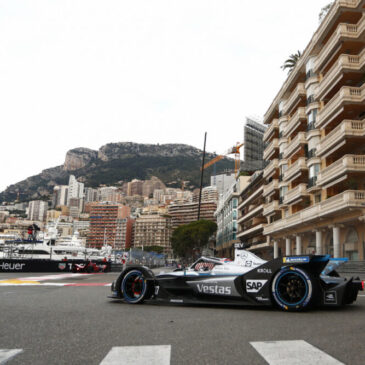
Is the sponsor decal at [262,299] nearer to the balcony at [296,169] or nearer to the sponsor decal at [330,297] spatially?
the sponsor decal at [330,297]

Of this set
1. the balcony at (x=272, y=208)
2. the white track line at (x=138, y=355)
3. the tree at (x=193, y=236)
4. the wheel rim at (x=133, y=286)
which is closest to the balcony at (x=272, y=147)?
the balcony at (x=272, y=208)

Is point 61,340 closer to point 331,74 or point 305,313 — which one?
point 305,313

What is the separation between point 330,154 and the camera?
3444 cm

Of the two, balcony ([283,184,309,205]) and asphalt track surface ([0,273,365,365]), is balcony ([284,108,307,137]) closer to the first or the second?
balcony ([283,184,309,205])

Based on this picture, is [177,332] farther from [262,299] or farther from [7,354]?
[262,299]

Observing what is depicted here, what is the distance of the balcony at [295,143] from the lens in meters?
40.8

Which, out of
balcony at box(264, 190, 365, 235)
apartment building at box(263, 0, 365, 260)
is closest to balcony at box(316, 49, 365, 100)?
apartment building at box(263, 0, 365, 260)

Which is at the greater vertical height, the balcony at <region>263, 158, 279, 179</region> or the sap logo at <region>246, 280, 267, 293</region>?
the balcony at <region>263, 158, 279, 179</region>

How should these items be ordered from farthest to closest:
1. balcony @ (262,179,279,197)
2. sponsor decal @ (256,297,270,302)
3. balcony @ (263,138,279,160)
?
1. balcony @ (263,138,279,160)
2. balcony @ (262,179,279,197)
3. sponsor decal @ (256,297,270,302)

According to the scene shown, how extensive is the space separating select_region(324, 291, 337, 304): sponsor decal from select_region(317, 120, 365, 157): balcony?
2612cm

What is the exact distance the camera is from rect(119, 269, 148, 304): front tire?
317 inches

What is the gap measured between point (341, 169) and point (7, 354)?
99.1ft

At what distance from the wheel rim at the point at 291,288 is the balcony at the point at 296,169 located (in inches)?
1335

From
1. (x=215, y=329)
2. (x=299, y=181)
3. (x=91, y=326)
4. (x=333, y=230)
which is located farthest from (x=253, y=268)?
(x=299, y=181)
